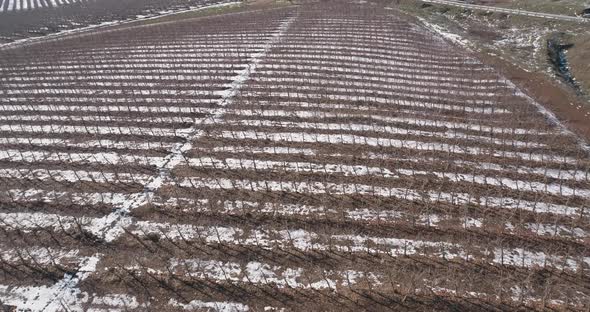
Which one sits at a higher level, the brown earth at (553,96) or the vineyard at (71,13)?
the vineyard at (71,13)

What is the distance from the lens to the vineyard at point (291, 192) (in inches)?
384

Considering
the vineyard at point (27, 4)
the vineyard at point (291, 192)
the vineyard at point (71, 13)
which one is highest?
the vineyard at point (27, 4)

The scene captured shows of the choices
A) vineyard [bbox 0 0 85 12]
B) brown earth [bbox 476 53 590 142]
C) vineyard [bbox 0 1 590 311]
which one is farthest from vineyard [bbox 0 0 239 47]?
brown earth [bbox 476 53 590 142]

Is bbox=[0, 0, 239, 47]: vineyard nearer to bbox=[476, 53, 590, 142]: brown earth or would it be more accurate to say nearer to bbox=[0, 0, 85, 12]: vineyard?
bbox=[0, 0, 85, 12]: vineyard

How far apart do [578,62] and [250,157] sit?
74.6 ft

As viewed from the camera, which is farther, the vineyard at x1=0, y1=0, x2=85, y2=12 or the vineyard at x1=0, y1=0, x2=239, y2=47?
the vineyard at x1=0, y1=0, x2=85, y2=12

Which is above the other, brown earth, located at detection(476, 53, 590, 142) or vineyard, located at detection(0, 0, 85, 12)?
vineyard, located at detection(0, 0, 85, 12)

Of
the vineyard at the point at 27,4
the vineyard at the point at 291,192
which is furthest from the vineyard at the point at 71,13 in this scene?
the vineyard at the point at 291,192

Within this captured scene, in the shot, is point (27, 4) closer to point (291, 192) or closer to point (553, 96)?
point (291, 192)

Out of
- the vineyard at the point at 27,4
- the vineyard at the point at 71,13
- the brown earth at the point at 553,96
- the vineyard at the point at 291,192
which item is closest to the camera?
the vineyard at the point at 291,192

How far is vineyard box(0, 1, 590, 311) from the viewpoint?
975 centimetres

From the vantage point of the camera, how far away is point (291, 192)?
13.1 metres

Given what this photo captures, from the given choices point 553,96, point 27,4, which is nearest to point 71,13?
point 27,4

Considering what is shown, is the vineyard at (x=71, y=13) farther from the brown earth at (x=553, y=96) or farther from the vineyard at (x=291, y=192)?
the brown earth at (x=553, y=96)
